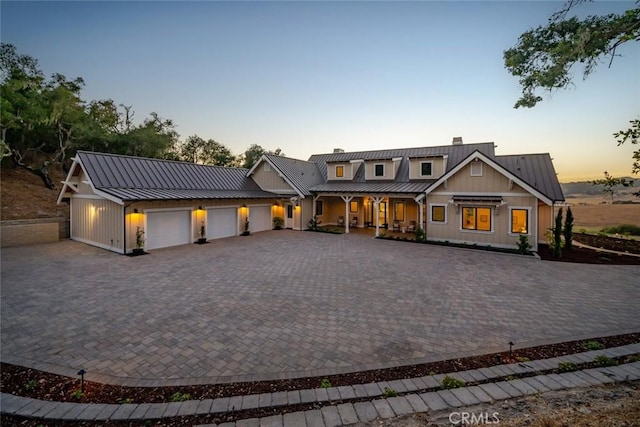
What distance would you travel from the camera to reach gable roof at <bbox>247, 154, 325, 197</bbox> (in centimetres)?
2022

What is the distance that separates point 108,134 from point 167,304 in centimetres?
2779

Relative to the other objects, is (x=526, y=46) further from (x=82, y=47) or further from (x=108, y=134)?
(x=108, y=134)

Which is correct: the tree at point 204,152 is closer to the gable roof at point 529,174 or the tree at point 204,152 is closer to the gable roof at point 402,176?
the gable roof at point 402,176

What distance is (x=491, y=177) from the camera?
1383 cm

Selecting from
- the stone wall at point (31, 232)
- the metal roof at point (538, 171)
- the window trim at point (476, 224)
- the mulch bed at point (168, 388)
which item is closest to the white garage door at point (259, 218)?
the stone wall at point (31, 232)

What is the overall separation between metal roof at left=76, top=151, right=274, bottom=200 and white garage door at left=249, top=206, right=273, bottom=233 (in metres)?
1.15

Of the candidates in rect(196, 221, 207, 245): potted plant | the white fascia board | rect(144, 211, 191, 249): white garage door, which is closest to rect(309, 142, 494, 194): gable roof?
the white fascia board

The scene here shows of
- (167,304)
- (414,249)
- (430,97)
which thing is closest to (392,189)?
(414,249)

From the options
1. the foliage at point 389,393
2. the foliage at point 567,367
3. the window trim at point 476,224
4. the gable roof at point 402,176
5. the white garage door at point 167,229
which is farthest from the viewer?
the gable roof at point 402,176

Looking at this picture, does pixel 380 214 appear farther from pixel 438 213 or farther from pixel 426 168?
pixel 438 213

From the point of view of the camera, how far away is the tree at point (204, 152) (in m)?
39.9

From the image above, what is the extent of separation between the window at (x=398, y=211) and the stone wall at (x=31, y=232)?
70.3 ft

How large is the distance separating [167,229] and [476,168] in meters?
17.1
